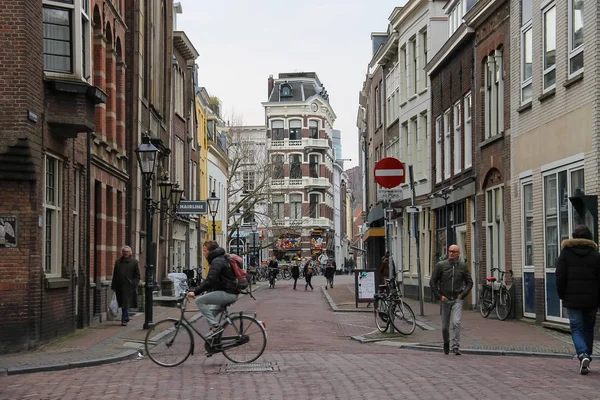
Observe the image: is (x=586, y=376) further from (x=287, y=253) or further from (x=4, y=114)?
(x=287, y=253)

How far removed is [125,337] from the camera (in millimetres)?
19891

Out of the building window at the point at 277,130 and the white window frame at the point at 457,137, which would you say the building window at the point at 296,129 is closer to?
the building window at the point at 277,130

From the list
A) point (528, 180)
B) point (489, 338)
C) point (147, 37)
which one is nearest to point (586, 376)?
point (489, 338)

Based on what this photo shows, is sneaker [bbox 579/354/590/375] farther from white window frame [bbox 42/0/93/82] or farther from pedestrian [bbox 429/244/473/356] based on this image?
white window frame [bbox 42/0/93/82]

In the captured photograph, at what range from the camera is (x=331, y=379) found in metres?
12.4

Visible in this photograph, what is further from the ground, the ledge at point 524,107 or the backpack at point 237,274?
the ledge at point 524,107

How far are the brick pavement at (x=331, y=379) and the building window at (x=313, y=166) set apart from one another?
86.8 meters

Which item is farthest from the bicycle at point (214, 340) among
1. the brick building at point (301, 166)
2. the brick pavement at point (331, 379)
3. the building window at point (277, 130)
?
the building window at point (277, 130)

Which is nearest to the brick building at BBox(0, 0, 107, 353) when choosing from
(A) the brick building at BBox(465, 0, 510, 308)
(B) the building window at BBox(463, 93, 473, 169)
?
(A) the brick building at BBox(465, 0, 510, 308)

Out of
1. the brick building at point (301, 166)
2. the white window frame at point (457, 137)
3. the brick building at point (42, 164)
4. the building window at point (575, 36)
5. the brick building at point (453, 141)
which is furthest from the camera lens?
the brick building at point (301, 166)

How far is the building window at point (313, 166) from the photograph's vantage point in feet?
341

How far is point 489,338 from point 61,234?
8198 mm

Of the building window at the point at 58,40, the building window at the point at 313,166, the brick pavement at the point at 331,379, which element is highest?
the building window at the point at 313,166

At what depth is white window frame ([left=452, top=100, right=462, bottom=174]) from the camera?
31.0 m
